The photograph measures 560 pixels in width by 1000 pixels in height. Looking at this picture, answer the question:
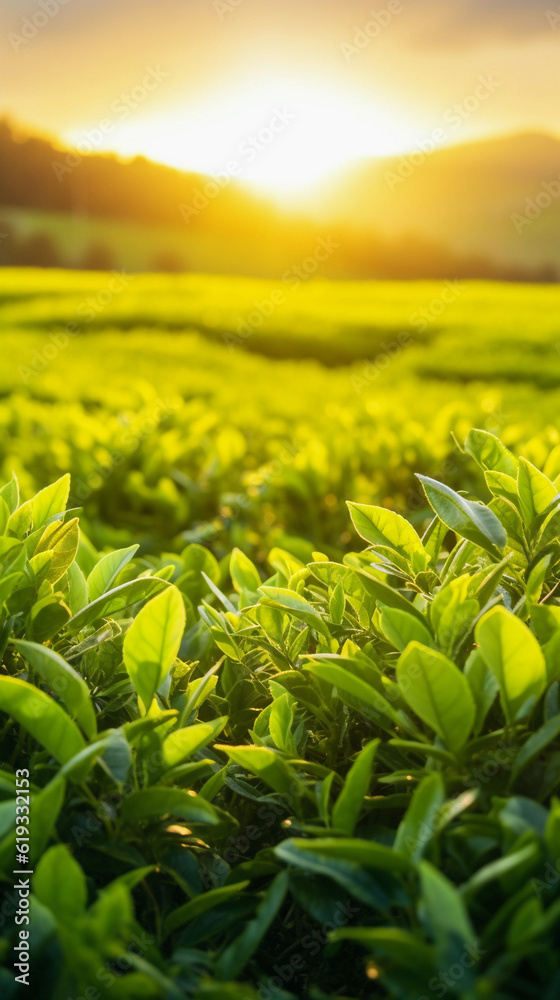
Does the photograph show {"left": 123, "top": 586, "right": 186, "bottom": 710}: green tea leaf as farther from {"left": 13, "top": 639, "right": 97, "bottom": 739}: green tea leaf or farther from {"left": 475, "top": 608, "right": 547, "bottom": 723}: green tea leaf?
{"left": 475, "top": 608, "right": 547, "bottom": 723}: green tea leaf

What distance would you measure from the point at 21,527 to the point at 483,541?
881 millimetres

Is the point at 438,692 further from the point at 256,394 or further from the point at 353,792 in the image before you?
the point at 256,394

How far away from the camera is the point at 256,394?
10.0 meters

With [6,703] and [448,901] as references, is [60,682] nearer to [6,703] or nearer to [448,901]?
[6,703]

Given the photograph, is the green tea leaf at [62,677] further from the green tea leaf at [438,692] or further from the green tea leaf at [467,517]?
the green tea leaf at [467,517]

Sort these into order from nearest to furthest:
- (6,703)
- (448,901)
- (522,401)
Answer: (448,901) < (6,703) < (522,401)

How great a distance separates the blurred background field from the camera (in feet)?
13.4

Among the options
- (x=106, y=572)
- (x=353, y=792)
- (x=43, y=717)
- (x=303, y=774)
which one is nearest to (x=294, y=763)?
(x=303, y=774)

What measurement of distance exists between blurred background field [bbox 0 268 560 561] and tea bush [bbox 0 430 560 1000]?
50 cm

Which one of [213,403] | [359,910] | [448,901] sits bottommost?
[359,910]

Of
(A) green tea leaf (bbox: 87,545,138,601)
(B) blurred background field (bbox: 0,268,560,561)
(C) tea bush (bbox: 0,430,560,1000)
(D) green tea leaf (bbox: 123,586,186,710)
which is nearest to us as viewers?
(C) tea bush (bbox: 0,430,560,1000)

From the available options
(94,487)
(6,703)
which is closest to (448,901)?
(6,703)

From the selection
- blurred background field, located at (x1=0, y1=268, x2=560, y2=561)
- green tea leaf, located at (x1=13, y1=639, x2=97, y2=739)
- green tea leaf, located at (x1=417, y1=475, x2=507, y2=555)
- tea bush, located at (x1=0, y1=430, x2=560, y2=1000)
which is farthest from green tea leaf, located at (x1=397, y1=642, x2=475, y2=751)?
blurred background field, located at (x1=0, y1=268, x2=560, y2=561)

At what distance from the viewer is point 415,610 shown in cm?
136
